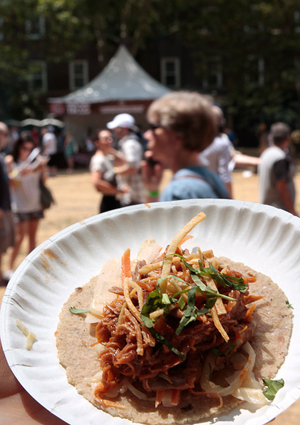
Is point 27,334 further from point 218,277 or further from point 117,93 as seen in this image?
point 117,93

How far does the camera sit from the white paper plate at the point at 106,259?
1533 mm

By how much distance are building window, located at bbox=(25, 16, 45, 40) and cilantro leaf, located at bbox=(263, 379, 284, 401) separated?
104ft

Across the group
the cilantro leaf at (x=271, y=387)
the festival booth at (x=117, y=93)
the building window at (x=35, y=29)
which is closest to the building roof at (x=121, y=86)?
the festival booth at (x=117, y=93)

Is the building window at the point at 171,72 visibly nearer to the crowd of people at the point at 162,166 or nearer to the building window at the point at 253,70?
the building window at the point at 253,70

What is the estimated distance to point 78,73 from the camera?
36781mm

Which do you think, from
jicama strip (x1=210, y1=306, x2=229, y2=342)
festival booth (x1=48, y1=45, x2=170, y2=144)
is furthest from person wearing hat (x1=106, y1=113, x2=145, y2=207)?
festival booth (x1=48, y1=45, x2=170, y2=144)

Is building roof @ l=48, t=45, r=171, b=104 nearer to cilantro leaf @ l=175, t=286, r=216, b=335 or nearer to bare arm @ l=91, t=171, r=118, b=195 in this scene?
bare arm @ l=91, t=171, r=118, b=195

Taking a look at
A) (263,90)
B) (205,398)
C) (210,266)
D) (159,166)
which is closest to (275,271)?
(210,266)

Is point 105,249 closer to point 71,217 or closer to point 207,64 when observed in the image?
point 71,217

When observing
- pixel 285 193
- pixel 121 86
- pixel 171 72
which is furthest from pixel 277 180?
pixel 171 72

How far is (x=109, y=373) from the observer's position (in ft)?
5.23

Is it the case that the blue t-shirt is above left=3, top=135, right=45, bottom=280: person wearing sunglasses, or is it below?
above

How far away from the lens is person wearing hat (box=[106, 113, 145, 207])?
6.91 metres

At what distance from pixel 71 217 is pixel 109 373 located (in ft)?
33.0
